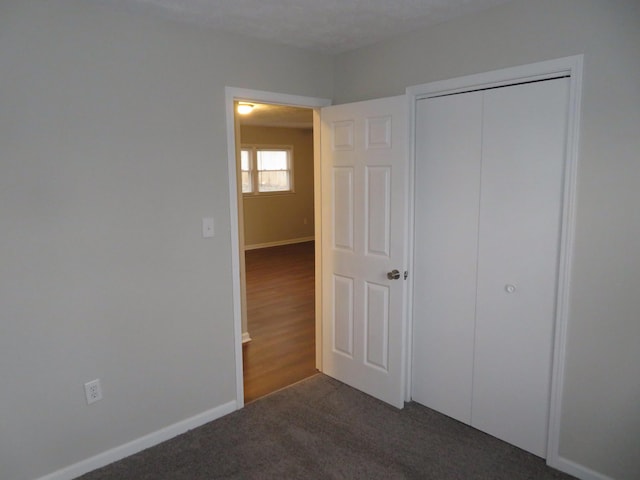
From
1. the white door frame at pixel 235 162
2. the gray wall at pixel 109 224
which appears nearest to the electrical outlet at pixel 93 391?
the gray wall at pixel 109 224

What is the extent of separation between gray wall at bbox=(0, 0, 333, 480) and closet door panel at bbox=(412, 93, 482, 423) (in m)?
1.17

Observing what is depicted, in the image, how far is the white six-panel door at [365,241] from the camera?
2777mm

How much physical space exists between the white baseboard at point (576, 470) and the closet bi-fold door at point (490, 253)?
0.12 metres

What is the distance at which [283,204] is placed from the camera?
30.2 feet

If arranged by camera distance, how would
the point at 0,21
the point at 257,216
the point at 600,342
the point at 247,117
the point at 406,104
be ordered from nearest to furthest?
the point at 0,21 < the point at 600,342 < the point at 406,104 < the point at 247,117 < the point at 257,216

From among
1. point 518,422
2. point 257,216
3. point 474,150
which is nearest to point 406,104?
point 474,150

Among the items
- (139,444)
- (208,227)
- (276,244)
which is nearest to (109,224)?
(208,227)

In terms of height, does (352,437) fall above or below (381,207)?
below

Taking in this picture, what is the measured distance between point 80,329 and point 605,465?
268cm

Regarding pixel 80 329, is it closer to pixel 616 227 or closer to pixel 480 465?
pixel 480 465

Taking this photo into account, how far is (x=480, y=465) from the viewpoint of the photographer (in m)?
2.34

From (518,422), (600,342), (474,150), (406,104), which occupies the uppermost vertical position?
(406,104)

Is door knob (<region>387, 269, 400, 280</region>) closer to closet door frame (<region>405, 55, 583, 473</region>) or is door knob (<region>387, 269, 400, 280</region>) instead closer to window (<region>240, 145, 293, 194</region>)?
closet door frame (<region>405, 55, 583, 473</region>)

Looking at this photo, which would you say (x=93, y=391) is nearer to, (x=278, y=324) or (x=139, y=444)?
(x=139, y=444)
